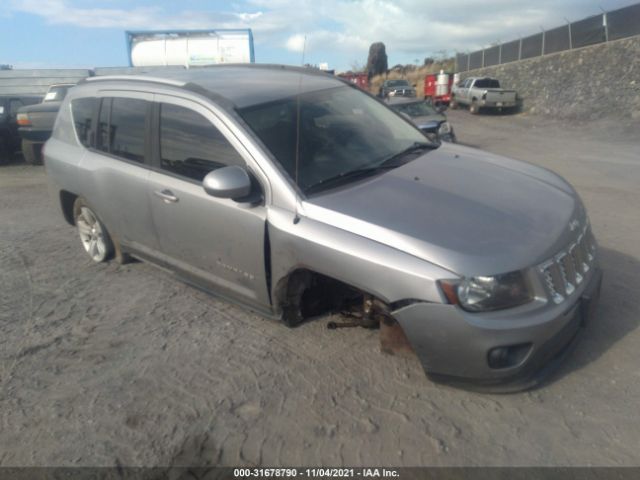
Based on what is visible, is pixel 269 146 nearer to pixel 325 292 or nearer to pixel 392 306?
pixel 325 292

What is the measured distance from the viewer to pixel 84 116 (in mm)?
4836

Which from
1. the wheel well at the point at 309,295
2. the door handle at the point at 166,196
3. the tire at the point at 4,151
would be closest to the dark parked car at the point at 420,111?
the door handle at the point at 166,196

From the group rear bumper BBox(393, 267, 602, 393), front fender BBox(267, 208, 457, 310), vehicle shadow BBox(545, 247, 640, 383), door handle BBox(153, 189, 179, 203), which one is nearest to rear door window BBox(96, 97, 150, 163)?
door handle BBox(153, 189, 179, 203)

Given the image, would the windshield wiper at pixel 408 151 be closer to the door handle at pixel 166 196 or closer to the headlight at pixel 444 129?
the door handle at pixel 166 196

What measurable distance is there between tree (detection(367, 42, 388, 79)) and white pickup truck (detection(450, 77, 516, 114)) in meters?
33.5

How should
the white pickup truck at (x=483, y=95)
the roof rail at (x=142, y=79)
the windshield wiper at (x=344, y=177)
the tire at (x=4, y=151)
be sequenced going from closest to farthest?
the windshield wiper at (x=344, y=177)
the roof rail at (x=142, y=79)
the tire at (x=4, y=151)
the white pickup truck at (x=483, y=95)

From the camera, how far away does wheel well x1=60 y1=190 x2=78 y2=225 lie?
5305mm

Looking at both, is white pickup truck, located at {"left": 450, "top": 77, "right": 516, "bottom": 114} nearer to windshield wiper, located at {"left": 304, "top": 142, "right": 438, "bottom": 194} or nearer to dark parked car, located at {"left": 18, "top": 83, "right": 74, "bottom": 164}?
dark parked car, located at {"left": 18, "top": 83, "right": 74, "bottom": 164}

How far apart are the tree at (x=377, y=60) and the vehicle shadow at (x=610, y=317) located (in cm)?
5961

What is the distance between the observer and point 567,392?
2885 millimetres

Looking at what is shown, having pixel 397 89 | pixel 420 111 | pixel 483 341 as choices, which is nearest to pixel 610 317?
pixel 483 341

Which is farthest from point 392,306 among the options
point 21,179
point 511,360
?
point 21,179

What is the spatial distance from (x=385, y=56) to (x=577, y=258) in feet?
209

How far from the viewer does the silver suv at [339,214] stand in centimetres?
264
